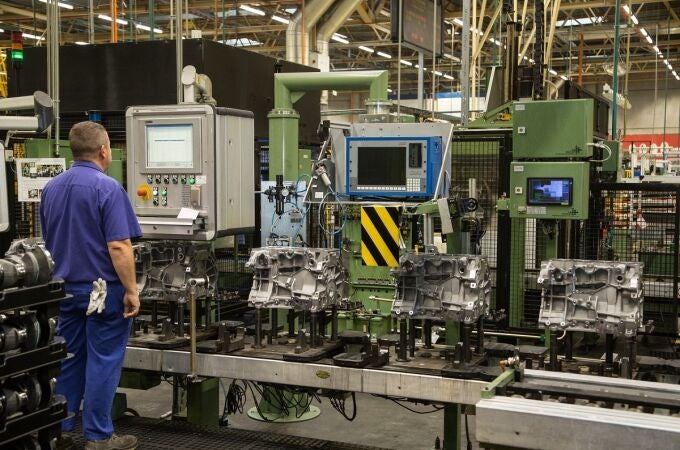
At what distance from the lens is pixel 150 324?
15.5 ft

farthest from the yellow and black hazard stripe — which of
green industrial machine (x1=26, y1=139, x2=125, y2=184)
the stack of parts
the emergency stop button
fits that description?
green industrial machine (x1=26, y1=139, x2=125, y2=184)

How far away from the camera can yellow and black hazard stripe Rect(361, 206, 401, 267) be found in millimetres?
4238

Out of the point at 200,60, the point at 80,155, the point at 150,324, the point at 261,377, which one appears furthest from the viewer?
the point at 200,60

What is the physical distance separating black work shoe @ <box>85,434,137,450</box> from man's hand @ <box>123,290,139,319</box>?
59 cm

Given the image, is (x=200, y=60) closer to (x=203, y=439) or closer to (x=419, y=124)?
(x=419, y=124)

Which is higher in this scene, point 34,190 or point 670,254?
point 34,190

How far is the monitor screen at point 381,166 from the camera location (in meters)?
A: 4.35

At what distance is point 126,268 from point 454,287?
63.9 inches

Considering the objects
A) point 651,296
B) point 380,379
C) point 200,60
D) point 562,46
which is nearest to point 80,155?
point 380,379

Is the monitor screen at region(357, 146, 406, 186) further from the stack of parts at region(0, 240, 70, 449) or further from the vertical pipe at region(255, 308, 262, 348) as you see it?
the stack of parts at region(0, 240, 70, 449)

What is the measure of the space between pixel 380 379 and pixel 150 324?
167cm

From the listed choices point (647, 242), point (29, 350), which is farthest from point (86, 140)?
point (647, 242)

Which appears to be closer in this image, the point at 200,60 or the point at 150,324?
the point at 150,324

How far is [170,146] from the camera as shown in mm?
4336
